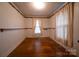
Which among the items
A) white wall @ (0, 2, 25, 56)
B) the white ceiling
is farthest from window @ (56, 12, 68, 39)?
white wall @ (0, 2, 25, 56)

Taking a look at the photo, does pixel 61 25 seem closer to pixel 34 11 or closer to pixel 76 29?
pixel 76 29

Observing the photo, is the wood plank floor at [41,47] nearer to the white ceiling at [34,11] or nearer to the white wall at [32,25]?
the white wall at [32,25]

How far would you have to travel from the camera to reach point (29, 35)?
212 cm

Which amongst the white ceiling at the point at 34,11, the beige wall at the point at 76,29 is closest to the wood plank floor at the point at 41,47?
the beige wall at the point at 76,29

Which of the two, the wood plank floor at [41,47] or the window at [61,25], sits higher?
the window at [61,25]

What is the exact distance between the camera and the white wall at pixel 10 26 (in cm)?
207

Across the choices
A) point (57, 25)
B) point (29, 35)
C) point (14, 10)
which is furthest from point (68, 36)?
point (14, 10)

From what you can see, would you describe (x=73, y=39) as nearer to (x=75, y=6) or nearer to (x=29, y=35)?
(x=75, y=6)

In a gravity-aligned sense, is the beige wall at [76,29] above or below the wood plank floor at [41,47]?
above

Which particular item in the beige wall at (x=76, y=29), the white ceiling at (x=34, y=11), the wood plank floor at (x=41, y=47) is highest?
the white ceiling at (x=34, y=11)

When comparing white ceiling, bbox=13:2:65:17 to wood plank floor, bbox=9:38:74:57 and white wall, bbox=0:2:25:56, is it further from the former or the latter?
wood plank floor, bbox=9:38:74:57

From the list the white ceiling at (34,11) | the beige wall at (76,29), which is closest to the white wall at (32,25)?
the white ceiling at (34,11)

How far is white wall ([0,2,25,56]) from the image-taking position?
2.07 meters

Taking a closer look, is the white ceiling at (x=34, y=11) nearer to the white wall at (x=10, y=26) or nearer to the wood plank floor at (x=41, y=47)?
the white wall at (x=10, y=26)
